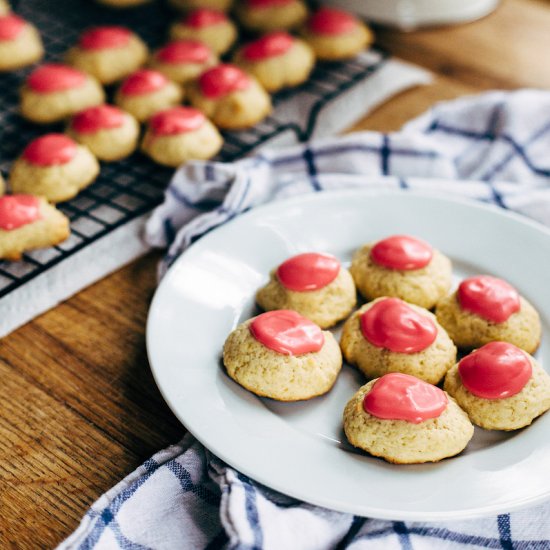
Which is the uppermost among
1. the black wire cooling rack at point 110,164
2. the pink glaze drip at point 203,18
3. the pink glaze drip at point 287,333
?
the pink glaze drip at point 203,18

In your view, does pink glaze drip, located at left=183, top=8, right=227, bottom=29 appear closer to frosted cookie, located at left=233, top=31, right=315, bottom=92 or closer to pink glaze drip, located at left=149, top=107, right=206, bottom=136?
frosted cookie, located at left=233, top=31, right=315, bottom=92

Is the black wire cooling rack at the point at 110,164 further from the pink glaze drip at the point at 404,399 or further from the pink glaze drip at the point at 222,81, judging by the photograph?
the pink glaze drip at the point at 404,399

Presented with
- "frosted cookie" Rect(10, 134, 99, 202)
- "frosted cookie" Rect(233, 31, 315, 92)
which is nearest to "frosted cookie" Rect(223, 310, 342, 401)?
"frosted cookie" Rect(10, 134, 99, 202)

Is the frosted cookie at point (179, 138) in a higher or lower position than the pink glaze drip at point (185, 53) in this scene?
lower

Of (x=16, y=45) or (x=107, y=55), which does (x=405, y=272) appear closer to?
(x=107, y=55)

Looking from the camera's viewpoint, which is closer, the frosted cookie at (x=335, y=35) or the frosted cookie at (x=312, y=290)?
the frosted cookie at (x=312, y=290)

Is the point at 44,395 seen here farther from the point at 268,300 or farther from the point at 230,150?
the point at 230,150

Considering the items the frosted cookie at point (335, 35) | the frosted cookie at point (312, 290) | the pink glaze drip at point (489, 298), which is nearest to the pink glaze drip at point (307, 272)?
the frosted cookie at point (312, 290)

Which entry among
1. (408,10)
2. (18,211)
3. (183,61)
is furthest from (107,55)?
(408,10)
